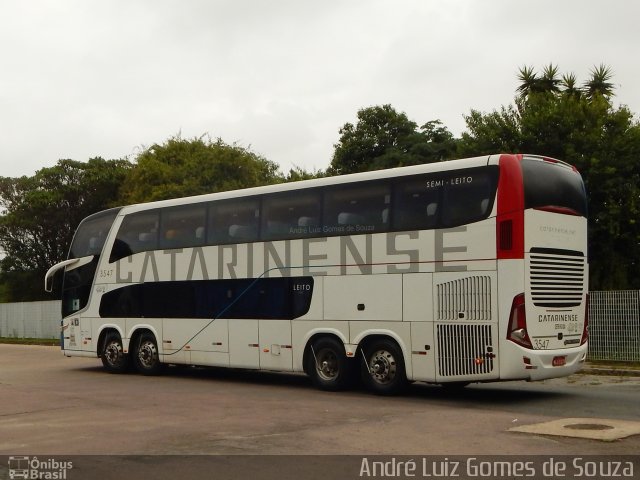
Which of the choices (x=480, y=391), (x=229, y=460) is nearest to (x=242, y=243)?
(x=480, y=391)

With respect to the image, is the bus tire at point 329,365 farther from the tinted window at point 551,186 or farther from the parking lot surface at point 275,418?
the tinted window at point 551,186

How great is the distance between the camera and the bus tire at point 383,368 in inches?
564

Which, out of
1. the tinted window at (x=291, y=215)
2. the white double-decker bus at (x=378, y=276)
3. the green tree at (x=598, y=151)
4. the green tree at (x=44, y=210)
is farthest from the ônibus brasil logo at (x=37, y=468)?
the green tree at (x=44, y=210)

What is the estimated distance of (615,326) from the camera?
→ 21.3m

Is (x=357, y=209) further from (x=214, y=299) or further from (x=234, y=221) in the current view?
(x=214, y=299)

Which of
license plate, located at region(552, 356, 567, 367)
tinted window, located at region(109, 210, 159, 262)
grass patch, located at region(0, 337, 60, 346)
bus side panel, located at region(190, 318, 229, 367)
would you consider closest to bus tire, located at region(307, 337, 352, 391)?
bus side panel, located at region(190, 318, 229, 367)

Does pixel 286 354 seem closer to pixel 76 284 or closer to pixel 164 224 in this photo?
pixel 164 224

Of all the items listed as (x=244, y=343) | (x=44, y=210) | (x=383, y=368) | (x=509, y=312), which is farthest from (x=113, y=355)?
(x=44, y=210)

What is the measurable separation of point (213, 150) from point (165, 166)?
291cm

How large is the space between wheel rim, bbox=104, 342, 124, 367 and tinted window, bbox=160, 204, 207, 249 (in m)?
3.19

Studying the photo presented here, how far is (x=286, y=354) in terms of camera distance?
16219mm

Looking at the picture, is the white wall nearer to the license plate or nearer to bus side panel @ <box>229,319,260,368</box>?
bus side panel @ <box>229,319,260,368</box>

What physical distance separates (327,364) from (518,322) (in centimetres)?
409

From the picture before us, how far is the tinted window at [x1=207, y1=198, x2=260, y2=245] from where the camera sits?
16.8m
